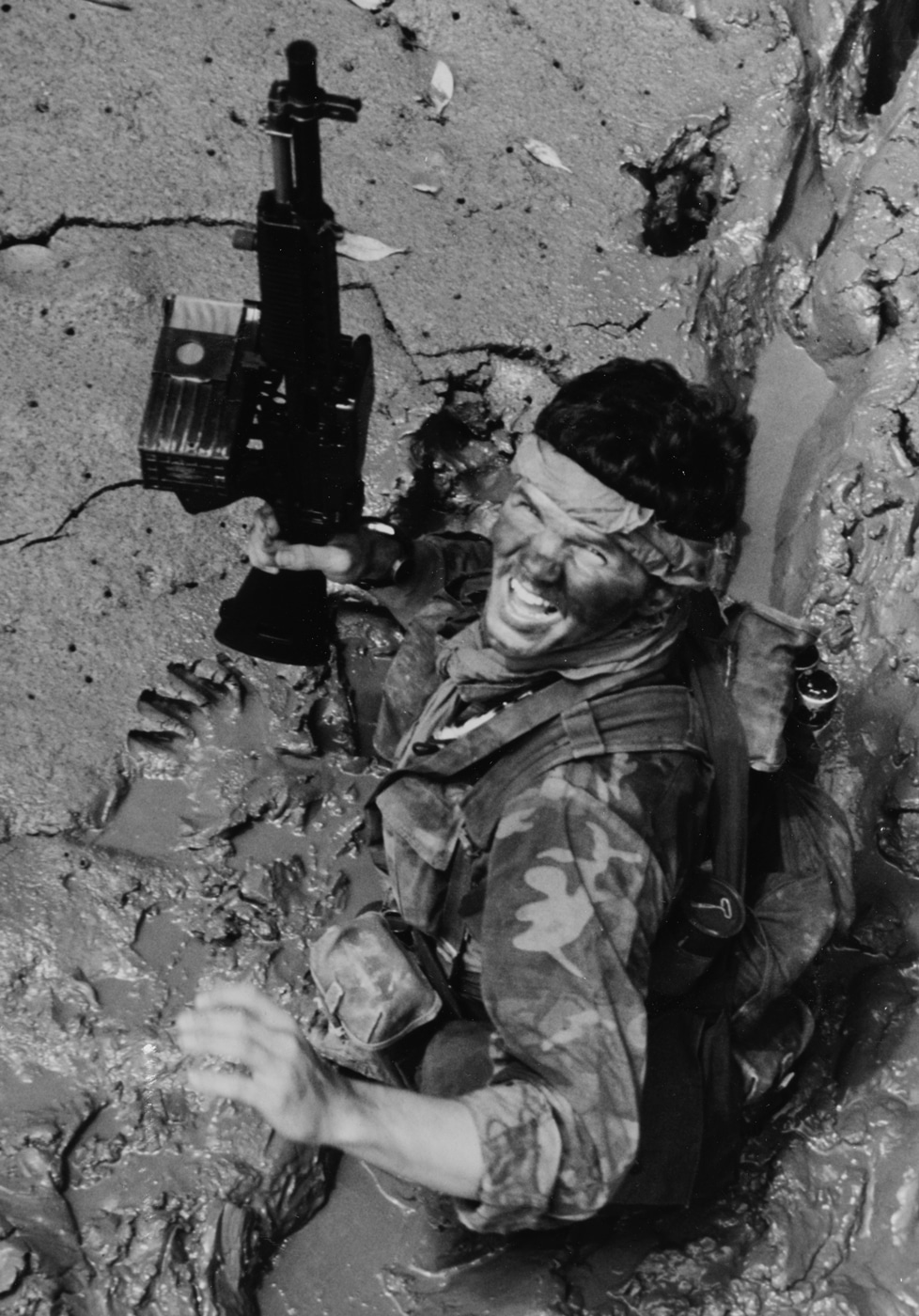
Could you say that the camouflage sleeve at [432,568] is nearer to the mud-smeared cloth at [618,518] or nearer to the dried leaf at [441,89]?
the mud-smeared cloth at [618,518]

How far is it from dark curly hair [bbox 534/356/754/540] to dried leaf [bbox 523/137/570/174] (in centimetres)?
190

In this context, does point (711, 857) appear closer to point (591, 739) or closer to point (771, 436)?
point (591, 739)

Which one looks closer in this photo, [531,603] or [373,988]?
[531,603]

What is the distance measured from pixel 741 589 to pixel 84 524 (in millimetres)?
1804

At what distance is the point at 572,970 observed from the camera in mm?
2383

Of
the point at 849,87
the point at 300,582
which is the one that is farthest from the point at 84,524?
the point at 849,87

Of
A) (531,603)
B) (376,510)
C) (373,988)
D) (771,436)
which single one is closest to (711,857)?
(531,603)

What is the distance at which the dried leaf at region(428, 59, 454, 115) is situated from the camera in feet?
14.5

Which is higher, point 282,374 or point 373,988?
point 282,374

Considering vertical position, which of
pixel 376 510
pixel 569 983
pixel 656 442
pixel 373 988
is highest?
pixel 656 442

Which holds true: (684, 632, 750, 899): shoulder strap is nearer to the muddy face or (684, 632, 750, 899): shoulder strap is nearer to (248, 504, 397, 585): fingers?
the muddy face

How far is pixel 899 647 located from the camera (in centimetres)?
380

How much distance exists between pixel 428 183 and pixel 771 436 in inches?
48.3

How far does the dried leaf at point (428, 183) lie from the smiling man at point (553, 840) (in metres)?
1.76
